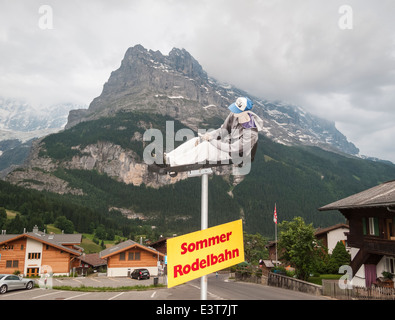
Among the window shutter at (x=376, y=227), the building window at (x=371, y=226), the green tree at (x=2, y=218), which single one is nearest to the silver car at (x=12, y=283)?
the building window at (x=371, y=226)

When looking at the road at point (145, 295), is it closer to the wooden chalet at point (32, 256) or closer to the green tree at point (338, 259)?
the green tree at point (338, 259)

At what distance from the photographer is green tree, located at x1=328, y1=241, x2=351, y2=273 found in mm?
39969

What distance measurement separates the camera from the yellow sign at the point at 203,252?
13.7 ft

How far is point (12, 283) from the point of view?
2578cm

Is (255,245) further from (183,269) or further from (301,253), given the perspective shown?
(183,269)

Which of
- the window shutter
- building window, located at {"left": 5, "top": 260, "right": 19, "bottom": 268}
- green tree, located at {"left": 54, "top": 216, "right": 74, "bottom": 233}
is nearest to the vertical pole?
the window shutter

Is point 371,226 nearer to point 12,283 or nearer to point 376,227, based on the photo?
point 376,227

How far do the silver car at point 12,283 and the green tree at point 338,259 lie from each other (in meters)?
36.0

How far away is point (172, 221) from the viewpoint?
196 meters

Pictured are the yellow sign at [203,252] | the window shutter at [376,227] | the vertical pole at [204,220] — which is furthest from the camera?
the window shutter at [376,227]

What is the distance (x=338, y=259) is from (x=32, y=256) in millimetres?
51574

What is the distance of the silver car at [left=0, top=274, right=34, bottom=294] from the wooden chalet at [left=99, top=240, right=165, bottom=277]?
1033 inches

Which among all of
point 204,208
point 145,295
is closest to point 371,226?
point 145,295
